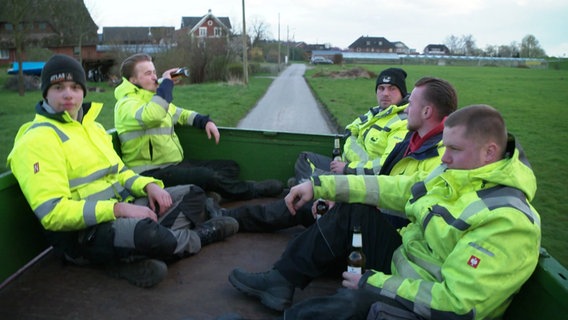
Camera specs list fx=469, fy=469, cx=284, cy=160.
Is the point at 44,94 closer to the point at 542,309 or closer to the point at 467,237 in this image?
the point at 467,237

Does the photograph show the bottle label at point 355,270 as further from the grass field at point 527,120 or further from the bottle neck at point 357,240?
the grass field at point 527,120

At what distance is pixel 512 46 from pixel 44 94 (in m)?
98.4

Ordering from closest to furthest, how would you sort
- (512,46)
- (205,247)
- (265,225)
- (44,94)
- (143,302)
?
(143,302)
(44,94)
(205,247)
(265,225)
(512,46)

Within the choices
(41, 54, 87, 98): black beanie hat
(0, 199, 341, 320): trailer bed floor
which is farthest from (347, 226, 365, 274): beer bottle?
(41, 54, 87, 98): black beanie hat

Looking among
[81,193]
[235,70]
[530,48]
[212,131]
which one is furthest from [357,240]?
[530,48]

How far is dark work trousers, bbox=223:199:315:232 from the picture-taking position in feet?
13.6

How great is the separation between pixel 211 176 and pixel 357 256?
7.69 ft

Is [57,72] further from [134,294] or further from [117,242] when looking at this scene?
[134,294]

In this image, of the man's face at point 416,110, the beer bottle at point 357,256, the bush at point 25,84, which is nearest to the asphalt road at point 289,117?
the man's face at point 416,110

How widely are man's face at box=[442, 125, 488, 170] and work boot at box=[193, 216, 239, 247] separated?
2105 millimetres

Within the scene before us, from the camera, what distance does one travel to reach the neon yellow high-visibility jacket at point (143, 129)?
429 cm

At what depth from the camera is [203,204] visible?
4.05 m

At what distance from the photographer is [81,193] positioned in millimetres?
3250

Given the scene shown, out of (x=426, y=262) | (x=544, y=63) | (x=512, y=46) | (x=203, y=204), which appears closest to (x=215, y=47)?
(x=203, y=204)
